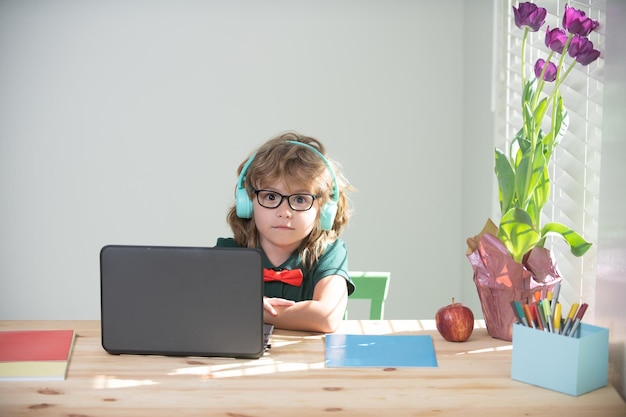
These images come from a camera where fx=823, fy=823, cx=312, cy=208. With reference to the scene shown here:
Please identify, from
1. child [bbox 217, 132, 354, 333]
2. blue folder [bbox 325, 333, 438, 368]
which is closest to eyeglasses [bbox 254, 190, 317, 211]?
child [bbox 217, 132, 354, 333]

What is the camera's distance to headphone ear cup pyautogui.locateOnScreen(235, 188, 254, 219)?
1.79 metres

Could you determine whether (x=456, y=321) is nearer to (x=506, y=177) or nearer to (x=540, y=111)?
(x=506, y=177)

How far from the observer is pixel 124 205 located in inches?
140

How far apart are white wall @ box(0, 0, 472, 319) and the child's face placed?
1796 millimetres

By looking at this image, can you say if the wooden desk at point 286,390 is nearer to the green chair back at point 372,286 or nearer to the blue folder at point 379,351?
the blue folder at point 379,351

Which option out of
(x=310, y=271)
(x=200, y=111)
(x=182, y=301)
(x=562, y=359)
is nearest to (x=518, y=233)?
(x=562, y=359)

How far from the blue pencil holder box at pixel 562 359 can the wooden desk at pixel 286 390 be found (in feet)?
0.05

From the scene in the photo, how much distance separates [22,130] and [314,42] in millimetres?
1303

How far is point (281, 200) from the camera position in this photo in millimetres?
1744

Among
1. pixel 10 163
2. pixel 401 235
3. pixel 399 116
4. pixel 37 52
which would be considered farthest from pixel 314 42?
pixel 10 163

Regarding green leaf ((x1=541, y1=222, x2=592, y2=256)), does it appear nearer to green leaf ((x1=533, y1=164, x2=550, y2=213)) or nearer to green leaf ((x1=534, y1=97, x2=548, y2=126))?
green leaf ((x1=533, y1=164, x2=550, y2=213))

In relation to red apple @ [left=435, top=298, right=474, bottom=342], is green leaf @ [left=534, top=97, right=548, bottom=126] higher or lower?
higher

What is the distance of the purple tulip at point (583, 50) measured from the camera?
1460 mm

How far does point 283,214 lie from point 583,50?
0.68 m
